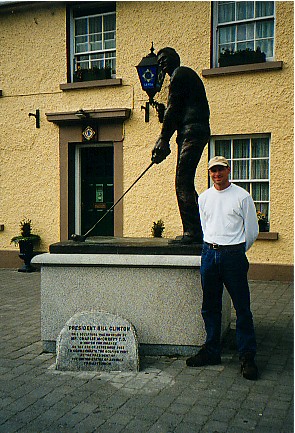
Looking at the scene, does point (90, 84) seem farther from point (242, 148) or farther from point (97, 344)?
point (97, 344)

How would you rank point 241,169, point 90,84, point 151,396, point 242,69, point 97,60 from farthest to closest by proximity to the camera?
point 97,60, point 90,84, point 241,169, point 242,69, point 151,396

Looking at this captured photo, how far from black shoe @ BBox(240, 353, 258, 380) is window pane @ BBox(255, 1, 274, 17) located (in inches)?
294

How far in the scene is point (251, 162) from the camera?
10141 mm

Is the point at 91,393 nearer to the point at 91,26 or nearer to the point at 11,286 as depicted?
the point at 11,286

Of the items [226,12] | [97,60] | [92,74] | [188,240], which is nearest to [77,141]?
[92,74]

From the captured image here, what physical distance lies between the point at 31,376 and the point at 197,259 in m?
1.83

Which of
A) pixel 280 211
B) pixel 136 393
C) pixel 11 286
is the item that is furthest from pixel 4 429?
pixel 280 211

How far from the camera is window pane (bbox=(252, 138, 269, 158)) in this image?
1001cm

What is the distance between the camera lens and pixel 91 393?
4.18 meters

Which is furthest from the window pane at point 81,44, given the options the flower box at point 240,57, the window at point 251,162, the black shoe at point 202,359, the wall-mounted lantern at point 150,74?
the black shoe at point 202,359

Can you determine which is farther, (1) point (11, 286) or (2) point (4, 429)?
(1) point (11, 286)

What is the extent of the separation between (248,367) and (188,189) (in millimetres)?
1818

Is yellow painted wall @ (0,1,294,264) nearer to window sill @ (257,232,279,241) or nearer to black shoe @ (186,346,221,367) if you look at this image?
window sill @ (257,232,279,241)

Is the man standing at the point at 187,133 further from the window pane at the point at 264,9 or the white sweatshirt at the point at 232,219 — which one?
the window pane at the point at 264,9
